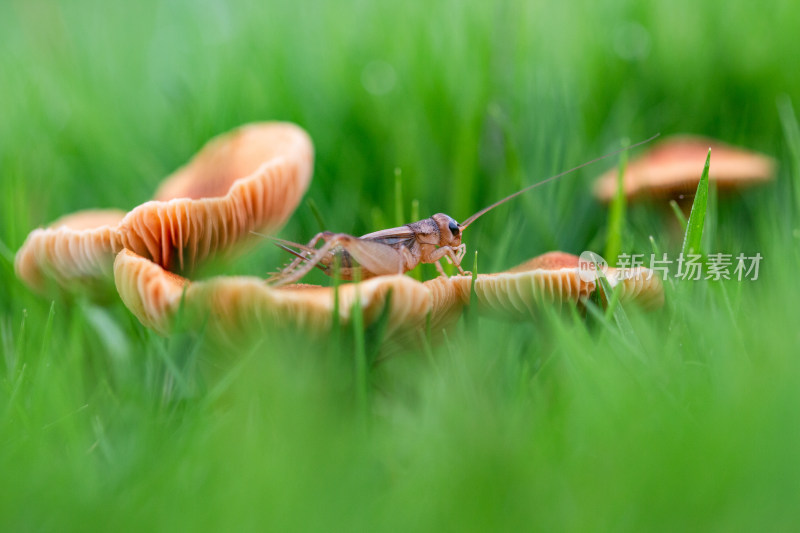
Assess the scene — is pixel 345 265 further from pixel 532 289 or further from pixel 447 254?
pixel 532 289

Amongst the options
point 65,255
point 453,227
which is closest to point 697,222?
point 453,227

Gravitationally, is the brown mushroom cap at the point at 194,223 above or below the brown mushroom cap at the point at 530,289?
above

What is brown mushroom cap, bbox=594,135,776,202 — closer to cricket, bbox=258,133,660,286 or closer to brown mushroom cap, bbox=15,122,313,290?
cricket, bbox=258,133,660,286

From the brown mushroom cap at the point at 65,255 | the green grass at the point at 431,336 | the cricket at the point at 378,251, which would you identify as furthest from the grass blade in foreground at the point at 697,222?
the brown mushroom cap at the point at 65,255

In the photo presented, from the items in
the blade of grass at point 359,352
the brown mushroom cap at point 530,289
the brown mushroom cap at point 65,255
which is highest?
the brown mushroom cap at point 65,255

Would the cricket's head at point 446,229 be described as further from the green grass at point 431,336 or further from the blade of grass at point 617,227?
the blade of grass at point 617,227
